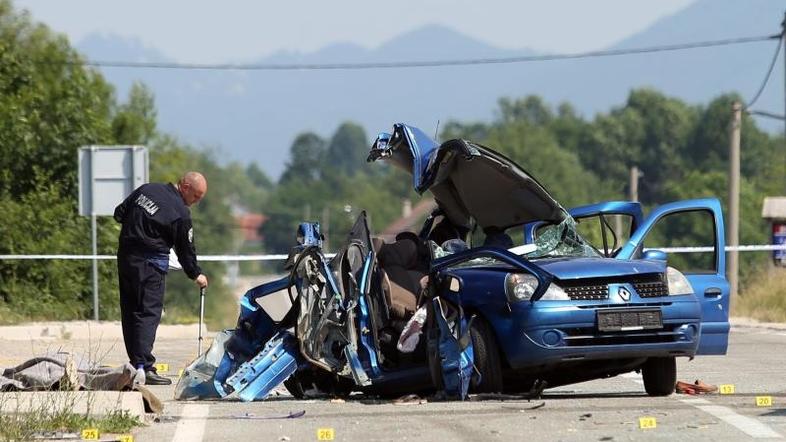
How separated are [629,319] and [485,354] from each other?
3.31 ft

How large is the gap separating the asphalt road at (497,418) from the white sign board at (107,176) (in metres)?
11.8

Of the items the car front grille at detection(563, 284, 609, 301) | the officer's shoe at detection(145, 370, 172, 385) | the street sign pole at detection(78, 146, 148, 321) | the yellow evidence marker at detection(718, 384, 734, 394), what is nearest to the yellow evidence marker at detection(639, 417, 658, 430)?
the car front grille at detection(563, 284, 609, 301)

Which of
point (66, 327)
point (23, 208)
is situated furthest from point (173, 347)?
point (23, 208)

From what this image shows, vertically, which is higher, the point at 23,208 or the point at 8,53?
the point at 8,53

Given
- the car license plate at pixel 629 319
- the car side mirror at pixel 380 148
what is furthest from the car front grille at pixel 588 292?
the car side mirror at pixel 380 148

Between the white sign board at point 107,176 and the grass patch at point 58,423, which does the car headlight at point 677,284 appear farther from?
the white sign board at point 107,176

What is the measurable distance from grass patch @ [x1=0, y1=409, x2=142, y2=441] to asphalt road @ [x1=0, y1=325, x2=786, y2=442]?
13 cm

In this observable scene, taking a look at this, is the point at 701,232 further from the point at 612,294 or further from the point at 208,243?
the point at 612,294

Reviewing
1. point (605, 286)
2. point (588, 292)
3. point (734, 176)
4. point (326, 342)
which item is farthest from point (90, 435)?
point (734, 176)

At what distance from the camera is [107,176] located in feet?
82.9

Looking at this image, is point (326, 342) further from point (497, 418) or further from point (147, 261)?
point (147, 261)

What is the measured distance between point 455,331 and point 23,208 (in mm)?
18881

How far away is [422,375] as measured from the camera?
12430 millimetres

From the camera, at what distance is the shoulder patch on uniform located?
14.2m
